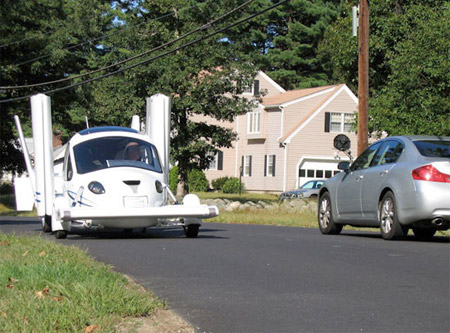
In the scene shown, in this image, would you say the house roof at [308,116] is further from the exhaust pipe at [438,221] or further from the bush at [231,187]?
the exhaust pipe at [438,221]

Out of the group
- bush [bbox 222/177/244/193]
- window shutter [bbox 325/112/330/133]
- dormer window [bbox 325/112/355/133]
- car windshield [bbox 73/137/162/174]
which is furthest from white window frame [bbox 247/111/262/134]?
car windshield [bbox 73/137/162/174]

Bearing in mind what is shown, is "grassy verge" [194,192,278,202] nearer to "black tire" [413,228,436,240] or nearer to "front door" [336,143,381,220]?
"front door" [336,143,381,220]

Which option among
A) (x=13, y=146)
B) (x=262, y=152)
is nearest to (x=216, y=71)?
(x=13, y=146)

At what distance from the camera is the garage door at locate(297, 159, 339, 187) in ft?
185

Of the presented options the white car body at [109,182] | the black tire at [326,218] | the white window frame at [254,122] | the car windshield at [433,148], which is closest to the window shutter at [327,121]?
the white window frame at [254,122]

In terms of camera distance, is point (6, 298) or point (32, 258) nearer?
point (6, 298)

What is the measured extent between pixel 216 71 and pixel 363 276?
99.1 ft

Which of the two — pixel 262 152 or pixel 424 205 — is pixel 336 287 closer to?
pixel 424 205

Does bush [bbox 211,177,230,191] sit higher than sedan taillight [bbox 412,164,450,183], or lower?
lower

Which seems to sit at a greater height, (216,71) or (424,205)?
(216,71)

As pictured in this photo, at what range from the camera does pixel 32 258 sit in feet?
33.8

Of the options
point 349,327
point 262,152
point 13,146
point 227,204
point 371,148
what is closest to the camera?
point 349,327

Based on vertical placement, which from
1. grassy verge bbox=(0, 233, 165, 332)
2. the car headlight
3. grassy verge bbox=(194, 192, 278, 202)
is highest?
the car headlight

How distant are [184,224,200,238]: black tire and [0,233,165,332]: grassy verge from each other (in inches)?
210
